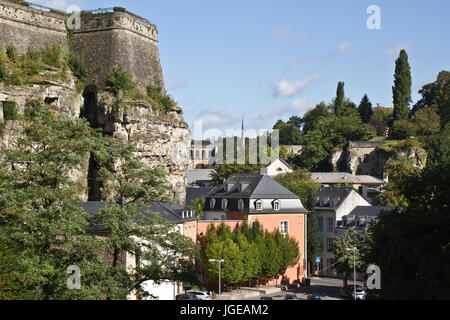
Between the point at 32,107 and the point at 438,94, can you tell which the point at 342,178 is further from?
the point at 32,107

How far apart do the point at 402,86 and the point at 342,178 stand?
22.1m

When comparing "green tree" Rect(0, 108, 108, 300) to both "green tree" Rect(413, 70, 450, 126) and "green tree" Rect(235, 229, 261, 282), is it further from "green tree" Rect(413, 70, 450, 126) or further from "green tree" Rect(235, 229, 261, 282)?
"green tree" Rect(413, 70, 450, 126)

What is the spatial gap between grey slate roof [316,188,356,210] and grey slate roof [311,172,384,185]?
28278mm

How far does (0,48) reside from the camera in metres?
50.3

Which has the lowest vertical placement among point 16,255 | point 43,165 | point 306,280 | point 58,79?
point 306,280

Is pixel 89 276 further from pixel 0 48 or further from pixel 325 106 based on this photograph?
pixel 325 106

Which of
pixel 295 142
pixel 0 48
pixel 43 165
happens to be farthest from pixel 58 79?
pixel 295 142

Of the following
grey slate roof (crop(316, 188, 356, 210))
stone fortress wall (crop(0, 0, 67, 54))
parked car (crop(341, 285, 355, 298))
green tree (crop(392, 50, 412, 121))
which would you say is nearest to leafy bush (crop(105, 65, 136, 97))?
stone fortress wall (crop(0, 0, 67, 54))

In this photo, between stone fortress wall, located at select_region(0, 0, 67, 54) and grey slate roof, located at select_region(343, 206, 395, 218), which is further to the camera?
grey slate roof, located at select_region(343, 206, 395, 218)

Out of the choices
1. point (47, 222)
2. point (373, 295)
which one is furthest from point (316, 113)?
point (47, 222)

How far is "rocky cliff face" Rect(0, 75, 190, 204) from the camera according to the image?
1932 inches

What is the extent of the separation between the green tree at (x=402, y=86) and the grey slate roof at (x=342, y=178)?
16.5m

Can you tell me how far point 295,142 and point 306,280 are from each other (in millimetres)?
77890
